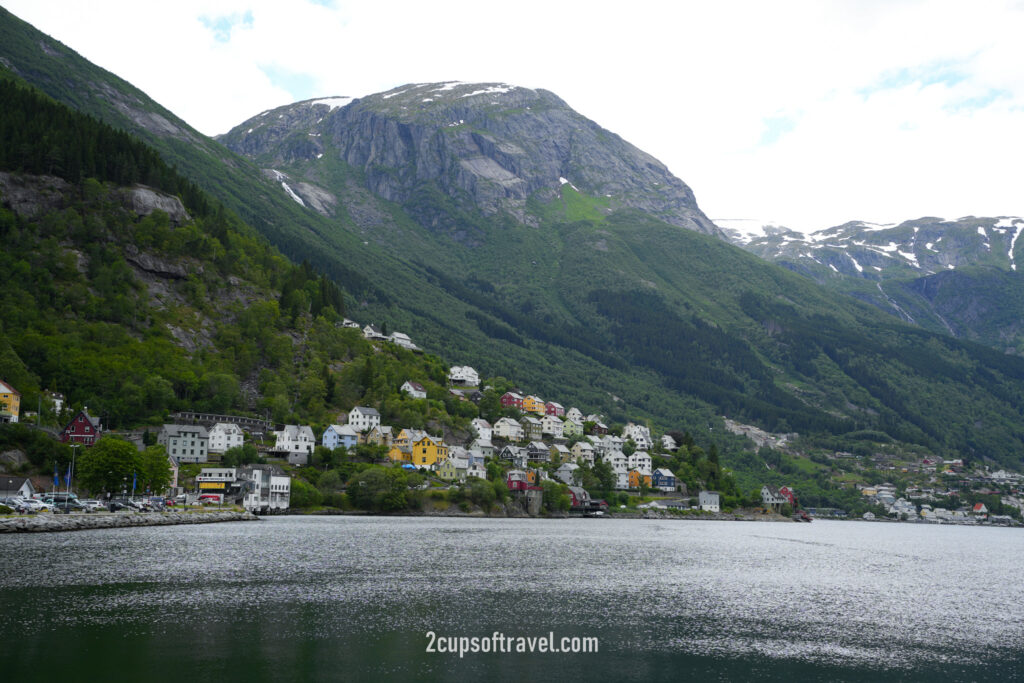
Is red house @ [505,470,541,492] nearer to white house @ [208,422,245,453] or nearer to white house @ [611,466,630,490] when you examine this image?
white house @ [611,466,630,490]

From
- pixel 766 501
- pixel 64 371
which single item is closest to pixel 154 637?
pixel 64 371

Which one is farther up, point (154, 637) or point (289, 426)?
point (289, 426)

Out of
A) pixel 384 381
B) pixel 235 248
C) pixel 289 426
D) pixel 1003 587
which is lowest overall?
pixel 1003 587

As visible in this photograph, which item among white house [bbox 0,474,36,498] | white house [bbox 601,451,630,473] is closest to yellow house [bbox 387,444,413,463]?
white house [bbox 601,451,630,473]

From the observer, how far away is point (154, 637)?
3183cm

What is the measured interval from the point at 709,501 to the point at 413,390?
56786mm

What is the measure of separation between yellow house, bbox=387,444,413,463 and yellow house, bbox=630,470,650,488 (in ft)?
159

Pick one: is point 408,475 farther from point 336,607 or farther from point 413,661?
point 413,661

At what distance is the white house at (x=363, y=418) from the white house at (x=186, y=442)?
85.7 feet

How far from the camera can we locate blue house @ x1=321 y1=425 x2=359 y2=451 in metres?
121

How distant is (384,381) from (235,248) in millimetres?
43092

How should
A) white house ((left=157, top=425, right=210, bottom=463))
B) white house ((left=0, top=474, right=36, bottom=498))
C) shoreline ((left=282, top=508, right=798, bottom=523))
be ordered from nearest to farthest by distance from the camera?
1. white house ((left=0, top=474, right=36, bottom=498))
2. shoreline ((left=282, top=508, right=798, bottom=523))
3. white house ((left=157, top=425, right=210, bottom=463))

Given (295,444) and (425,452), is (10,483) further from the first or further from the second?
(425,452)

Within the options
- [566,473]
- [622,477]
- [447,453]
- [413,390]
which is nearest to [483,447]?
[447,453]
